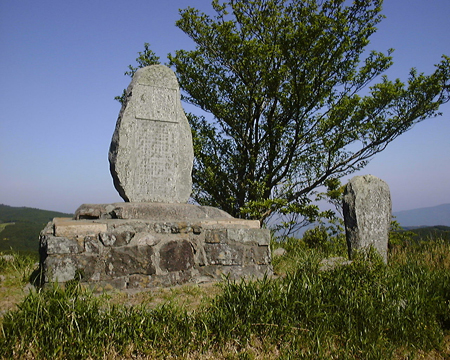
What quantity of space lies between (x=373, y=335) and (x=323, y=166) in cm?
611

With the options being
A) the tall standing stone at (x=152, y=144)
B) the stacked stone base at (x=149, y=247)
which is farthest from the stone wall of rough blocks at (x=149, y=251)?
the tall standing stone at (x=152, y=144)

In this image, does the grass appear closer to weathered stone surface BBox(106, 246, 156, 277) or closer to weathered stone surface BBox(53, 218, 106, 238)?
weathered stone surface BBox(106, 246, 156, 277)

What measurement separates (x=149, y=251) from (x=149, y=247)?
4cm

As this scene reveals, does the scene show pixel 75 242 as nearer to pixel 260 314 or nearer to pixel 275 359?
pixel 260 314

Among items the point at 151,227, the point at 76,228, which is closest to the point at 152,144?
the point at 151,227

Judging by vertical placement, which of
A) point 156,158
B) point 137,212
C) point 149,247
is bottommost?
point 149,247

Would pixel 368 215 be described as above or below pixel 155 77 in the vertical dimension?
below

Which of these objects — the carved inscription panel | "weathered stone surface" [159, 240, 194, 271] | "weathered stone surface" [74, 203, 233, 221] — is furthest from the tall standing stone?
"weathered stone surface" [159, 240, 194, 271]

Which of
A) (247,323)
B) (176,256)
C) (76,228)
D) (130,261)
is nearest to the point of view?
(247,323)

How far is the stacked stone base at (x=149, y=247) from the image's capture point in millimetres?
3807

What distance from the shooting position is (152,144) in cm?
508

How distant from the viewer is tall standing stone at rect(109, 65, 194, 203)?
4.97 m

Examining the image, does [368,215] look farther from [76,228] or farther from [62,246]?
[62,246]

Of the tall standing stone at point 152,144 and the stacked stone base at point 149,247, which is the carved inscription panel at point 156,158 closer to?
the tall standing stone at point 152,144
